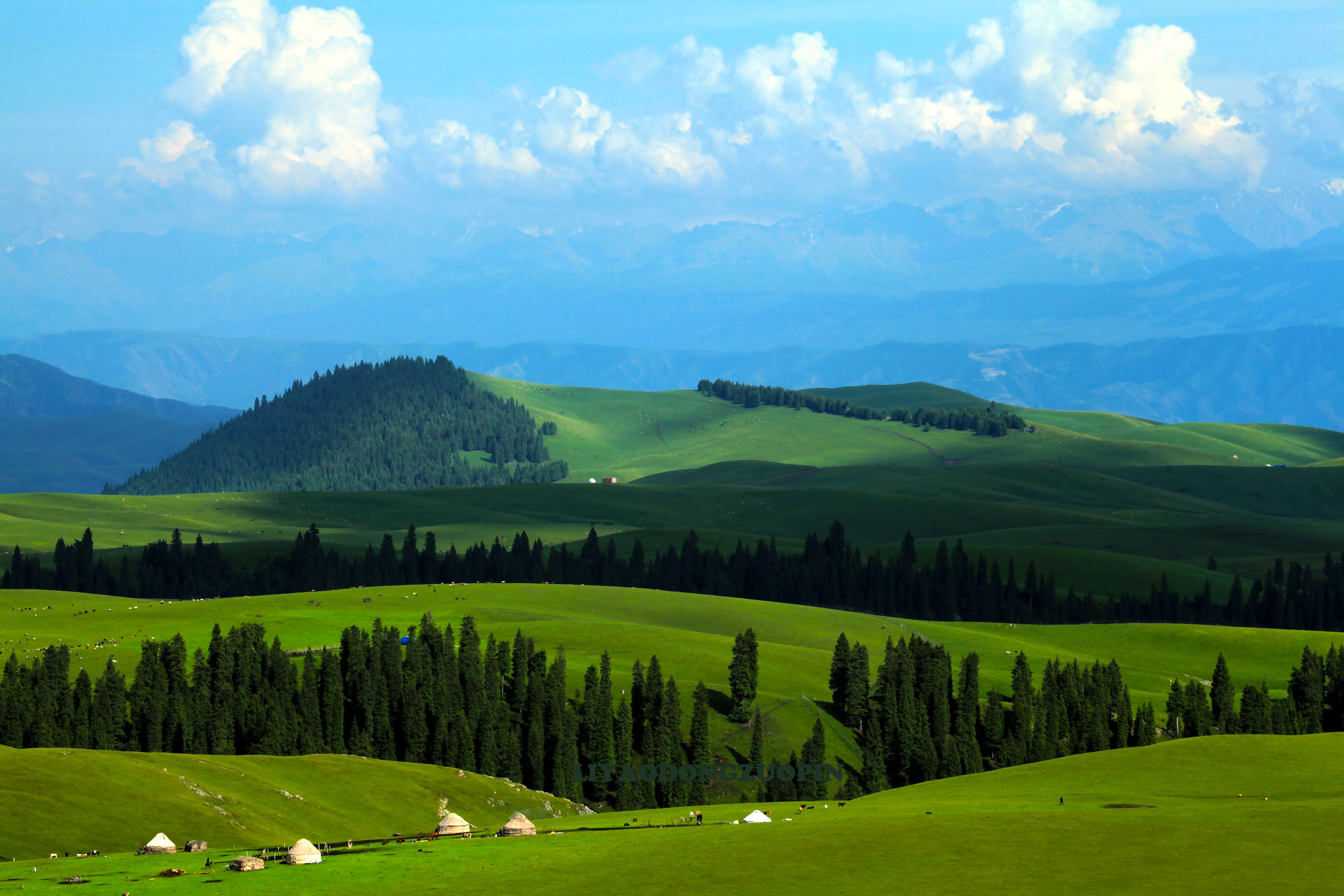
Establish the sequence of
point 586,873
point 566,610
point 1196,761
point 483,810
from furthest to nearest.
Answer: point 566,610 → point 483,810 → point 1196,761 → point 586,873

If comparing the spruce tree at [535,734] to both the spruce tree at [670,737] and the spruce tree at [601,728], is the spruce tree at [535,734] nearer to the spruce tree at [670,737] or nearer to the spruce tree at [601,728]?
the spruce tree at [601,728]

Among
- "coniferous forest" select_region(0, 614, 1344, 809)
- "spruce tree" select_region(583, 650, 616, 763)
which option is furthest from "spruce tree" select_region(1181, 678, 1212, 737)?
"spruce tree" select_region(583, 650, 616, 763)

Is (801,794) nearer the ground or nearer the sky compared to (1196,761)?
nearer the ground


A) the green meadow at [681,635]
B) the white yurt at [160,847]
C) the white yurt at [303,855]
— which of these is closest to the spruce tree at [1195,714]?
the green meadow at [681,635]

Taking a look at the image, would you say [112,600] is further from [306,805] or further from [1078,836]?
[1078,836]

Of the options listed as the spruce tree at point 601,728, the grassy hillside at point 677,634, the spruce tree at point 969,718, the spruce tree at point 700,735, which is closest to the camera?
the spruce tree at point 601,728

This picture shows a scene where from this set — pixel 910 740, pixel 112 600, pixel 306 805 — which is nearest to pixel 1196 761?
pixel 910 740

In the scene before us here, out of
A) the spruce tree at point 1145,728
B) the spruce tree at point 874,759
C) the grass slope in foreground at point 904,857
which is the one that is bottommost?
the spruce tree at point 874,759
